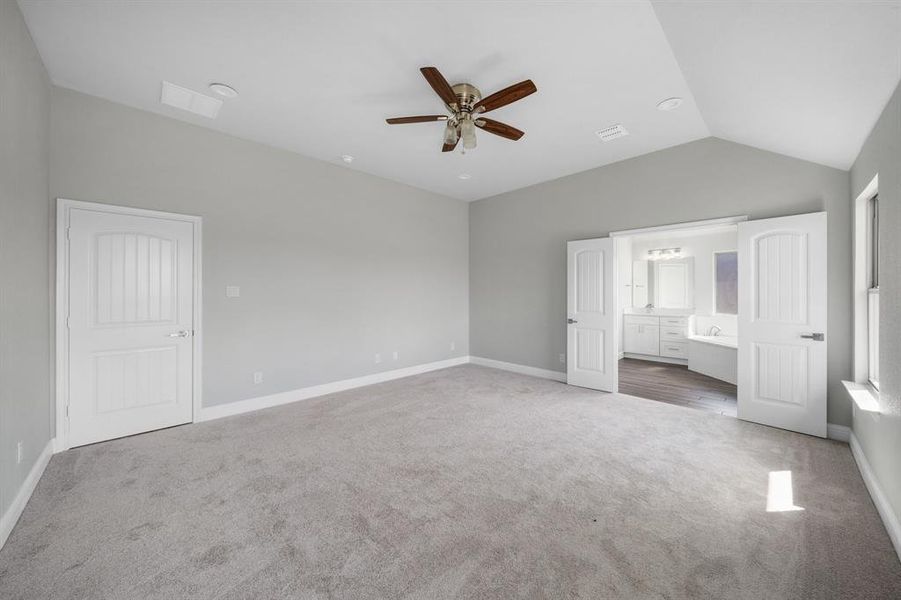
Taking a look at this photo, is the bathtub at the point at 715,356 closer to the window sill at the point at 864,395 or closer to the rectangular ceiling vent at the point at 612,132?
the window sill at the point at 864,395

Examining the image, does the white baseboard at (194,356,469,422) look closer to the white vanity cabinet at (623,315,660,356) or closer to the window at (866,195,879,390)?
the white vanity cabinet at (623,315,660,356)

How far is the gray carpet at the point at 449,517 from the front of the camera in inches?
66.3

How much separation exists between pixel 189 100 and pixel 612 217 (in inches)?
191

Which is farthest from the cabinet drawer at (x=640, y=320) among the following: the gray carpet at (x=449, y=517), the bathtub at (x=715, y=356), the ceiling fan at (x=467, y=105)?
the ceiling fan at (x=467, y=105)

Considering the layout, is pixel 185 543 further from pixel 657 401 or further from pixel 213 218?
pixel 657 401

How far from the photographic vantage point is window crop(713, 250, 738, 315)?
664cm

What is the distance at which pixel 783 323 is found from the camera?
3.51 meters

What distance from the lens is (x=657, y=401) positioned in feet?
14.7

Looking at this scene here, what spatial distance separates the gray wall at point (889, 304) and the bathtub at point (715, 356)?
3.08 m

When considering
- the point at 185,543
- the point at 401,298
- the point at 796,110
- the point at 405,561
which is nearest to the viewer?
the point at 405,561

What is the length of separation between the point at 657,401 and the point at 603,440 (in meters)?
1.66

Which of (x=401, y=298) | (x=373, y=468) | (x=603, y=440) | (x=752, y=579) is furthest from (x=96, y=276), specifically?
(x=752, y=579)

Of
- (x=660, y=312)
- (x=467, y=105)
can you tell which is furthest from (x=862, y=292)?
(x=660, y=312)

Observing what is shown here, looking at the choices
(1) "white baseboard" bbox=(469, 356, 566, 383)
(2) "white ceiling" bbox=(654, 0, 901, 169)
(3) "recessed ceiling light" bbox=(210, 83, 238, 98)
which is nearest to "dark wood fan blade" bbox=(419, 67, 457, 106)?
Result: (2) "white ceiling" bbox=(654, 0, 901, 169)
